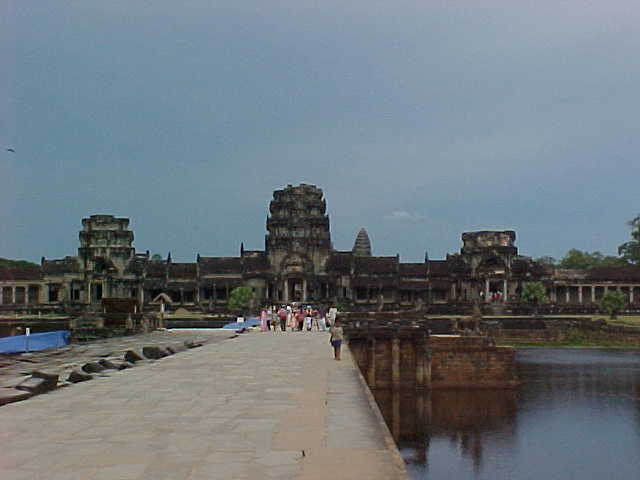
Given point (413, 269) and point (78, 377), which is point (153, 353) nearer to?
point (78, 377)

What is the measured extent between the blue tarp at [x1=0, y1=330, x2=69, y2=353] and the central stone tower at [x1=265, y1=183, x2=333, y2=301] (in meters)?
46.0

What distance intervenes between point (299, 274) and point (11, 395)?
67.3 meters

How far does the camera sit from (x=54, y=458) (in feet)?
32.0

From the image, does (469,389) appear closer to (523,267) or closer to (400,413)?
(400,413)

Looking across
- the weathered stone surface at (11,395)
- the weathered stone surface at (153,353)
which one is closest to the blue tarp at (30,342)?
the weathered stone surface at (153,353)

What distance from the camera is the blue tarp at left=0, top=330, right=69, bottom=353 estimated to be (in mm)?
31797

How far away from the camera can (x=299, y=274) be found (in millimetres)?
82000

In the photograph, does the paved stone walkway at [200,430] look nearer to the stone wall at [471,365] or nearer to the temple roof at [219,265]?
the stone wall at [471,365]

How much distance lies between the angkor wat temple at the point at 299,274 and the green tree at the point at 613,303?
8.45 m

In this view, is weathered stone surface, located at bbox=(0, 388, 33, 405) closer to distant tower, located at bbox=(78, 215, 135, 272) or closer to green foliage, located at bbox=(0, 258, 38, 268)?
distant tower, located at bbox=(78, 215, 135, 272)

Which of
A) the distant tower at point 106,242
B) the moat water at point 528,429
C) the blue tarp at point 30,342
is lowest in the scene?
the moat water at point 528,429

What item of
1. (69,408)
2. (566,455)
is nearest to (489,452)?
(566,455)

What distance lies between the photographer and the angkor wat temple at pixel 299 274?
83500mm

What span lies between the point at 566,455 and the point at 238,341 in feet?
45.4
